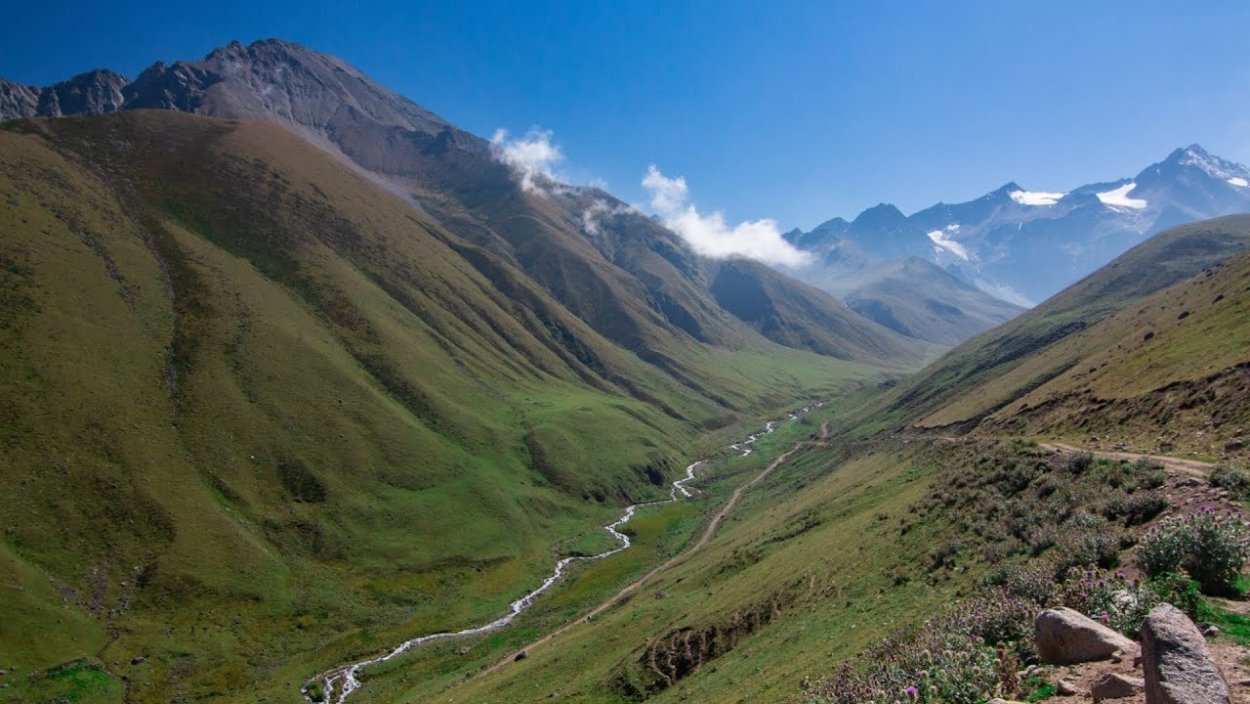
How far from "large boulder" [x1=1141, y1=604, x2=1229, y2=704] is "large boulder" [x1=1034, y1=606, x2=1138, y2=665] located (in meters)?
4.47

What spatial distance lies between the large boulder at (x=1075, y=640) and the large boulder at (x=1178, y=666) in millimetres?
4475

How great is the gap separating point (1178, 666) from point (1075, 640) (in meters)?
5.75

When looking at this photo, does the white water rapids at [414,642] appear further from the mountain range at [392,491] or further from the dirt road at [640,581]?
the dirt road at [640,581]

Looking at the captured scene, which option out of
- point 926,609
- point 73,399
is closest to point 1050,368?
point 926,609

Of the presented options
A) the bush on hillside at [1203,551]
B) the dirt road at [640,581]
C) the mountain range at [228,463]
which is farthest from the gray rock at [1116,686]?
the mountain range at [228,463]

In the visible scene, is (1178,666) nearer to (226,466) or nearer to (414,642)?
(414,642)

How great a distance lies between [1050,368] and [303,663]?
12818cm

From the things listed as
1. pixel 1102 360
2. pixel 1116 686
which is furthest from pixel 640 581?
pixel 1116 686

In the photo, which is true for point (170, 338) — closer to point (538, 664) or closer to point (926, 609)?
point (538, 664)

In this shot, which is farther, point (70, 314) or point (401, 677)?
point (70, 314)

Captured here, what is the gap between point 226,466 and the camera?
4515 inches

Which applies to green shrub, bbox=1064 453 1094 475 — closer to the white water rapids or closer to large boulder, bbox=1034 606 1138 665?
large boulder, bbox=1034 606 1138 665

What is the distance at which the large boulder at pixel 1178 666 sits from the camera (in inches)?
433

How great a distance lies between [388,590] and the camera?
103062mm
